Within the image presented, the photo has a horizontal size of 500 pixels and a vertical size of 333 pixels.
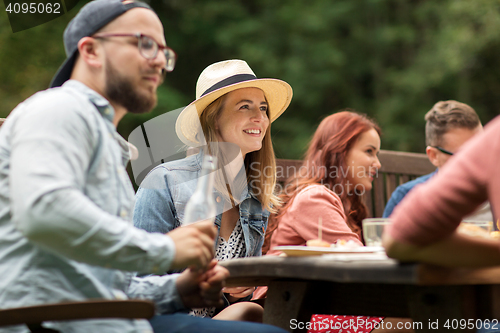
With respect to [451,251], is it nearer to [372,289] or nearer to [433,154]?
[372,289]

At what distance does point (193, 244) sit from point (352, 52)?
8885 millimetres

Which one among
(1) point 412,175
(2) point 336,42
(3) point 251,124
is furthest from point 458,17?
(3) point 251,124

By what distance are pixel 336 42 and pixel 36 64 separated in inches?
202

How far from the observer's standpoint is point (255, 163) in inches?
99.2

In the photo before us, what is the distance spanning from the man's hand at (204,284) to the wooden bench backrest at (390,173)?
93.0 inches

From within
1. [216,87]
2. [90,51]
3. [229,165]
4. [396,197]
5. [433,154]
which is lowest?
[396,197]

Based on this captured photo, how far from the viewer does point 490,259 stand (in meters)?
1.02

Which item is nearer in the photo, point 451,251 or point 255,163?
point 451,251

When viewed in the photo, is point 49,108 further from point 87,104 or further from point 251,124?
point 251,124

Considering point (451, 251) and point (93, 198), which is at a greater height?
point (93, 198)

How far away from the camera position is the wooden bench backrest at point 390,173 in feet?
11.9

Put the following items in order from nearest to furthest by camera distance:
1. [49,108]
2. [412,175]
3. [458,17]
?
[49,108]
[412,175]
[458,17]

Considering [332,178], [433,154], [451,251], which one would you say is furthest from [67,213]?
[433,154]

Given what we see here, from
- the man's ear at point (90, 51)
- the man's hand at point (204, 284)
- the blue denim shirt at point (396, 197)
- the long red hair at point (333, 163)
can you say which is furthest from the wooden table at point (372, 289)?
the blue denim shirt at point (396, 197)
